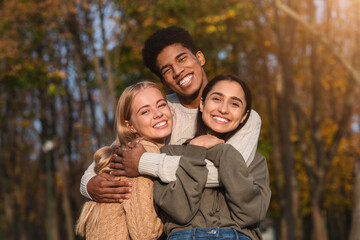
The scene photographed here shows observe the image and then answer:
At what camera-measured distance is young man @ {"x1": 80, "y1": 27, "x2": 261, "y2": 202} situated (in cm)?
401

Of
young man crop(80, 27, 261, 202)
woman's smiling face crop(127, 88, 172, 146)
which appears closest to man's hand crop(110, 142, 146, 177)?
young man crop(80, 27, 261, 202)

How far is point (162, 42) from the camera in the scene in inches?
205

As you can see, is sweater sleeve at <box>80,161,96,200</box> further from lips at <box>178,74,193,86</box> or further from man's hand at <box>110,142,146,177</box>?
lips at <box>178,74,193,86</box>

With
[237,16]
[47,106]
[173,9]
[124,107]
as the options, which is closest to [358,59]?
[237,16]

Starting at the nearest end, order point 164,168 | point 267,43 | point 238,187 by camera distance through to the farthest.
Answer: point 238,187 → point 164,168 → point 267,43

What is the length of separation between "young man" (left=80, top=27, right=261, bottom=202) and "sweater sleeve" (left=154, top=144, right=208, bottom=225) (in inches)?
4.0

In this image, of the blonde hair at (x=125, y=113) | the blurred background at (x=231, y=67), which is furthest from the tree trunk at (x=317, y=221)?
the blonde hair at (x=125, y=113)

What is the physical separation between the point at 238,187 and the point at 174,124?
135cm

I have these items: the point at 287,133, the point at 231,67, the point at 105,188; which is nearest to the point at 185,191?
the point at 105,188

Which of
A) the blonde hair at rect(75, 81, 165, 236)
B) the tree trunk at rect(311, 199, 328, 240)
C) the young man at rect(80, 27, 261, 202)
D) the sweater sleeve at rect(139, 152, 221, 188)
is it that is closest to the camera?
the sweater sleeve at rect(139, 152, 221, 188)

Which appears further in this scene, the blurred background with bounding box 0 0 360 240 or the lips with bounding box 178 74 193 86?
the blurred background with bounding box 0 0 360 240

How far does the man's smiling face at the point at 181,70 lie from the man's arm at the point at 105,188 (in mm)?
1170

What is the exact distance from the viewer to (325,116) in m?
22.2

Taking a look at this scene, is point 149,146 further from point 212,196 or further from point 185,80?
point 185,80
